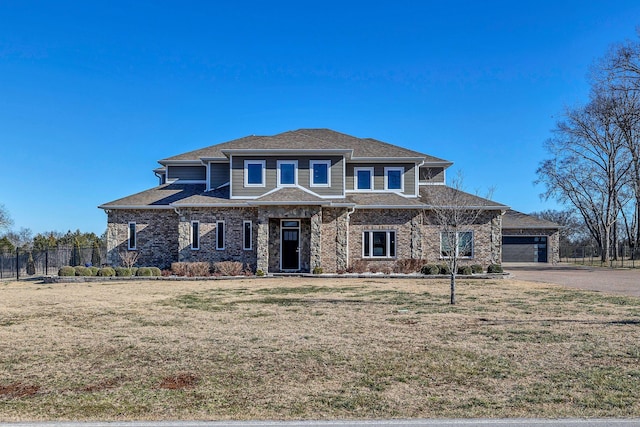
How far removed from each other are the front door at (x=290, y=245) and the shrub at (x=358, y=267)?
2724 mm

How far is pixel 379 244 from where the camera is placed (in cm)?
2631

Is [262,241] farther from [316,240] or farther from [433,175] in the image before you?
[433,175]

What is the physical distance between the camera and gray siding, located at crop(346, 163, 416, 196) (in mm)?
27375

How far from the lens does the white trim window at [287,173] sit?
25188mm

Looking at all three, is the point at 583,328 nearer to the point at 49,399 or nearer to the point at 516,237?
the point at 49,399

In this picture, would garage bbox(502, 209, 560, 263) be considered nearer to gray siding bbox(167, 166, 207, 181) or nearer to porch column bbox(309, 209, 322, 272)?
porch column bbox(309, 209, 322, 272)

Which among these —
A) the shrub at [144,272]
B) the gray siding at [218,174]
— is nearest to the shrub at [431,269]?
the gray siding at [218,174]

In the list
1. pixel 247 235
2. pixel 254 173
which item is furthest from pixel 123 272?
pixel 254 173

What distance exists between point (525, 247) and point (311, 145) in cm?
2655

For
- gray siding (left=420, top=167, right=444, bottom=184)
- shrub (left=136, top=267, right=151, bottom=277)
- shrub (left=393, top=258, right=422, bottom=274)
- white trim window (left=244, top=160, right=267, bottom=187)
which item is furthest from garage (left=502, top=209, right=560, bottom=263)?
shrub (left=136, top=267, right=151, bottom=277)

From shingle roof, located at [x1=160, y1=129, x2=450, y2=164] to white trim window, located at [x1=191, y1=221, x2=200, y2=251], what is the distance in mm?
3926

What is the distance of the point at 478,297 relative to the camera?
591 inches

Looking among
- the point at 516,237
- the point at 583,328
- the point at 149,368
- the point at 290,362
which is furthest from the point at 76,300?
the point at 516,237

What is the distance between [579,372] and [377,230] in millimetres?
19799
